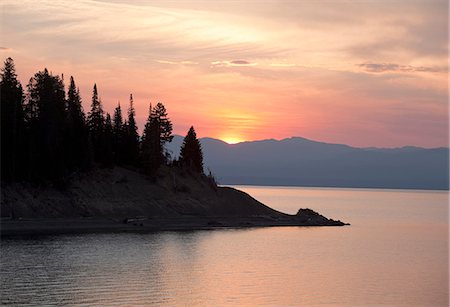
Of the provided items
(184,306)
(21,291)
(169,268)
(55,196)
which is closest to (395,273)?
(169,268)

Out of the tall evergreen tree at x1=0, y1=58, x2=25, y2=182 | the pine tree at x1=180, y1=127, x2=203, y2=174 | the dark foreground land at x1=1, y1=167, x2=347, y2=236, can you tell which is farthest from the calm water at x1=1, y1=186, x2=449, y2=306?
the pine tree at x1=180, y1=127, x2=203, y2=174

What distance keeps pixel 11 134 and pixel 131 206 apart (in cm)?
2359

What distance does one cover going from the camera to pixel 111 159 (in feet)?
459

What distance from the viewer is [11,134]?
126 meters

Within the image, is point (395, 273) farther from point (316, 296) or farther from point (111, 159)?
point (111, 159)

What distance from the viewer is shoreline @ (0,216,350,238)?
111 m

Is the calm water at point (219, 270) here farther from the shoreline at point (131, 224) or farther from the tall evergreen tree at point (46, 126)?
the tall evergreen tree at point (46, 126)

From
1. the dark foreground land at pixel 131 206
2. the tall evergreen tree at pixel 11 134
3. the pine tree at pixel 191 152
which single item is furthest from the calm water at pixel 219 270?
the pine tree at pixel 191 152

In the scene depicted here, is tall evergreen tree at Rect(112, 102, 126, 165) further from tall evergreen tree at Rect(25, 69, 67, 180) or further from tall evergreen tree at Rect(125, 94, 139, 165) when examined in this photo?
tall evergreen tree at Rect(25, 69, 67, 180)

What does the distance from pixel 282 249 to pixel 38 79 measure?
2269 inches

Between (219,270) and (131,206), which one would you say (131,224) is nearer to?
(131,206)

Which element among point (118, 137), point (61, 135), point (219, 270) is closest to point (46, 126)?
point (61, 135)

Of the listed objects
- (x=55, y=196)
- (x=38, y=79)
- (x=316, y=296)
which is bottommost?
(x=316, y=296)

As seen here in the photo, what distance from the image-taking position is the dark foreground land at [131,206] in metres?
117
